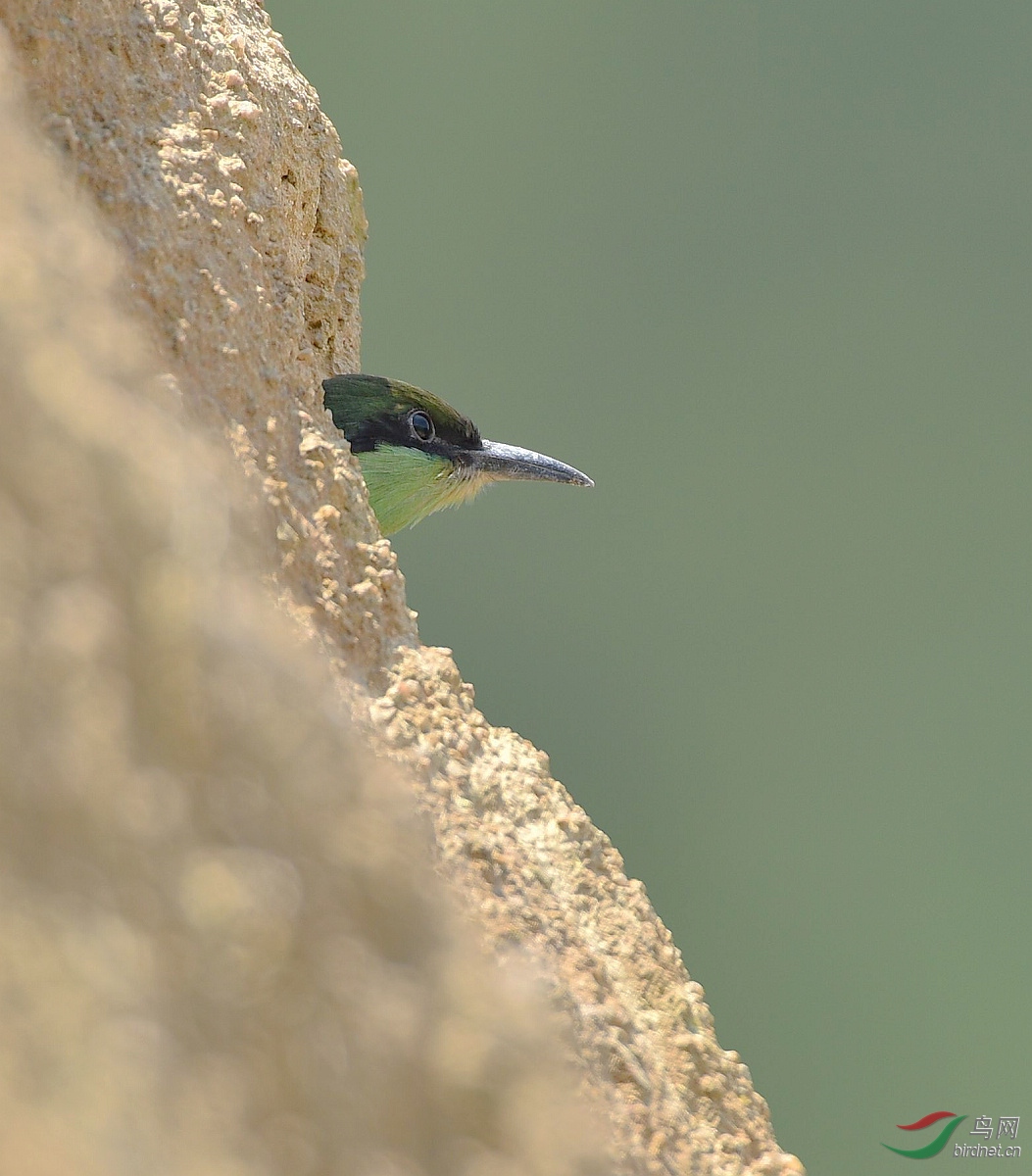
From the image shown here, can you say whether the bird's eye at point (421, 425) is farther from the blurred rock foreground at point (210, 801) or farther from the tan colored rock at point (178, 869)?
the tan colored rock at point (178, 869)

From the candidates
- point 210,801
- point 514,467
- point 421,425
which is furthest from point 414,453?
point 210,801

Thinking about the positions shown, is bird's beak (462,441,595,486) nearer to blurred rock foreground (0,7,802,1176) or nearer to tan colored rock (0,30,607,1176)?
blurred rock foreground (0,7,802,1176)

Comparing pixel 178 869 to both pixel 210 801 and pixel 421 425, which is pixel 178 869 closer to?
pixel 210 801

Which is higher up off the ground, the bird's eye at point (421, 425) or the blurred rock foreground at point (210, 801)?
the bird's eye at point (421, 425)

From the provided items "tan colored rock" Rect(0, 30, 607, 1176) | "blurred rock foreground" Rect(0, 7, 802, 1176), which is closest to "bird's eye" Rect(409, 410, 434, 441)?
"blurred rock foreground" Rect(0, 7, 802, 1176)

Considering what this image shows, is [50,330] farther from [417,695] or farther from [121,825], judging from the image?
[417,695]

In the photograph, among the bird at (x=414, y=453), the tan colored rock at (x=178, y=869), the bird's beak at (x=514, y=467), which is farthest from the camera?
the bird's beak at (x=514, y=467)

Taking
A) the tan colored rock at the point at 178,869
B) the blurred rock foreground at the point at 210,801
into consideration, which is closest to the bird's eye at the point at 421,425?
the blurred rock foreground at the point at 210,801
